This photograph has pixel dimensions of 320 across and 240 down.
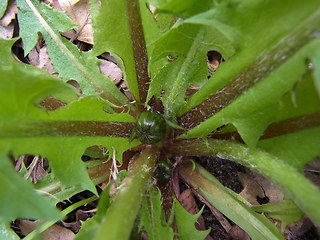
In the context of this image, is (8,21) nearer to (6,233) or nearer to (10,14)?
(10,14)

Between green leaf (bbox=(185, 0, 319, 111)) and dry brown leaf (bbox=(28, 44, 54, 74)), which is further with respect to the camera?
dry brown leaf (bbox=(28, 44, 54, 74))

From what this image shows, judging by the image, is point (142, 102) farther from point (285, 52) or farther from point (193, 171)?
point (285, 52)

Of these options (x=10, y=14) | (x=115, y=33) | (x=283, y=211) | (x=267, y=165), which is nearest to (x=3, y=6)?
(x=10, y=14)

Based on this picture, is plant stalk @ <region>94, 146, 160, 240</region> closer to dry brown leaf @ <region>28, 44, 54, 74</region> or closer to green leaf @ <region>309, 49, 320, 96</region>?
green leaf @ <region>309, 49, 320, 96</region>

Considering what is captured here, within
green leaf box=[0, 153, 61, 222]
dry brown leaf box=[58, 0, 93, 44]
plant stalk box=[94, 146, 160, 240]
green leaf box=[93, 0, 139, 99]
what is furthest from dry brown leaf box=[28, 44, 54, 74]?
green leaf box=[0, 153, 61, 222]

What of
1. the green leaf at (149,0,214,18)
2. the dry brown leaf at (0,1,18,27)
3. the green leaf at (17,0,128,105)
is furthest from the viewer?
the dry brown leaf at (0,1,18,27)

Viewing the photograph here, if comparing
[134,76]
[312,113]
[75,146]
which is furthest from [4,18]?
[312,113]

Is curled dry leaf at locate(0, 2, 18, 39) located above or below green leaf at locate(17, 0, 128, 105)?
above
